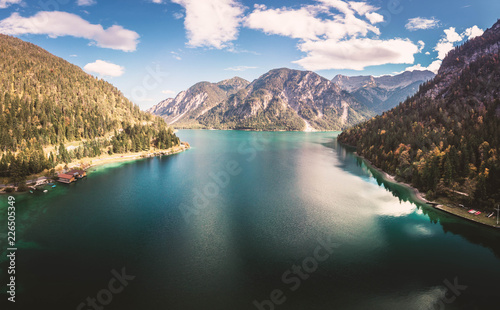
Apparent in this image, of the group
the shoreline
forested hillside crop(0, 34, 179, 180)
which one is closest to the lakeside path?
the shoreline

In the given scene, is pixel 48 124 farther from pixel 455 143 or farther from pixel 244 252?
pixel 455 143

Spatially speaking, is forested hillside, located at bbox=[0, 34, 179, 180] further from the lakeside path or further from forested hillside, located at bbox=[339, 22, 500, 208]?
forested hillside, located at bbox=[339, 22, 500, 208]

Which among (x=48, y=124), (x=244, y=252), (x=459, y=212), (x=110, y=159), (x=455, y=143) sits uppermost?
(x=48, y=124)

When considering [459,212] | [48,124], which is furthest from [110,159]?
[459,212]

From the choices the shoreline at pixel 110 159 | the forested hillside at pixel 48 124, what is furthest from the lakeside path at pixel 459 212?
the forested hillside at pixel 48 124

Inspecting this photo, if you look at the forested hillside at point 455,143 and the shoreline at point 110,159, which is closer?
the forested hillside at point 455,143

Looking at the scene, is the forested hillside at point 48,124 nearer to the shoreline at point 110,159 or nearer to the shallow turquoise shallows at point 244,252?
the shoreline at point 110,159

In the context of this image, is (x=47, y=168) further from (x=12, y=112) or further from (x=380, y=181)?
(x=380, y=181)
